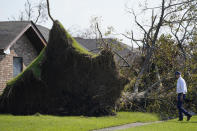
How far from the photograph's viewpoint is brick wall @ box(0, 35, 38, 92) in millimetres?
17688

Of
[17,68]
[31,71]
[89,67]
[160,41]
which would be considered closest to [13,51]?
[17,68]

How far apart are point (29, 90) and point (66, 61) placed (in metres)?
2.00

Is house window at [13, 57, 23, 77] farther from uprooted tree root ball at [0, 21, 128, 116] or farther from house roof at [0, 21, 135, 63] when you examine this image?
uprooted tree root ball at [0, 21, 128, 116]

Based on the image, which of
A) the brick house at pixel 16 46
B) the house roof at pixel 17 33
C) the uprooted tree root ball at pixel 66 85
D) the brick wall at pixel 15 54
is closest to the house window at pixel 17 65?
the brick house at pixel 16 46

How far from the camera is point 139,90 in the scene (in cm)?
1739

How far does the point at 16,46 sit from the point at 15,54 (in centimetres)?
52

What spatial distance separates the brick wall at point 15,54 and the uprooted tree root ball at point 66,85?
4.46 meters

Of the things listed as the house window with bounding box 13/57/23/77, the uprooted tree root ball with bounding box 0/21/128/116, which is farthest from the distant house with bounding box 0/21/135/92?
the uprooted tree root ball with bounding box 0/21/128/116

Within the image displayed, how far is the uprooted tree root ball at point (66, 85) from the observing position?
43.8 ft

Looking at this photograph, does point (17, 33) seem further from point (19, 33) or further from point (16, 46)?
point (16, 46)

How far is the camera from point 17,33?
18.1 meters

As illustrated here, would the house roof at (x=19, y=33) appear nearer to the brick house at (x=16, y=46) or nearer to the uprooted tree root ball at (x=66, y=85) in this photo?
the brick house at (x=16, y=46)

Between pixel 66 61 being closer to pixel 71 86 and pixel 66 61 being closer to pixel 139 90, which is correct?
pixel 71 86

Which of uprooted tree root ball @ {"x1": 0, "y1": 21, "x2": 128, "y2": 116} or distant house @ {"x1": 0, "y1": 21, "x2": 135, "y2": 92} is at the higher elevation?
distant house @ {"x1": 0, "y1": 21, "x2": 135, "y2": 92}
